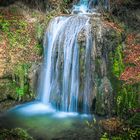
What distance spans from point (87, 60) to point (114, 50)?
1.25m

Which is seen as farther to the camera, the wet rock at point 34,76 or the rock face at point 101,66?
the wet rock at point 34,76

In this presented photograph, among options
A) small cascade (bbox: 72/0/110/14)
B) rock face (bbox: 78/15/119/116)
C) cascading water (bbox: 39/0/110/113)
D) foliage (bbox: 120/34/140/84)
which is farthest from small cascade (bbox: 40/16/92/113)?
small cascade (bbox: 72/0/110/14)

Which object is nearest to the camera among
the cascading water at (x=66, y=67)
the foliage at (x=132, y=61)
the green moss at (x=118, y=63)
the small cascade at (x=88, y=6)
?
the foliage at (x=132, y=61)

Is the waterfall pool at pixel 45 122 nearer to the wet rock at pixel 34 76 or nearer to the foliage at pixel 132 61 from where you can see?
the wet rock at pixel 34 76

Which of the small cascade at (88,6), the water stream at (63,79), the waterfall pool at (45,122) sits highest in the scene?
the small cascade at (88,6)

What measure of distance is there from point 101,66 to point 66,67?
4.49 ft

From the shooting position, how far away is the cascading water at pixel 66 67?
11.2 meters

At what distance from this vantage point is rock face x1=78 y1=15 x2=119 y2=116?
10779 millimetres

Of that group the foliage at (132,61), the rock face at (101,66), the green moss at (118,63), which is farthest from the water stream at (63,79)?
the foliage at (132,61)

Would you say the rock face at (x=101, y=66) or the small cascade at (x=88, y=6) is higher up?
the small cascade at (x=88, y=6)

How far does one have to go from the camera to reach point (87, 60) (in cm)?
1127

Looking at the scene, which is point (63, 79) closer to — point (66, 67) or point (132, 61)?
point (66, 67)

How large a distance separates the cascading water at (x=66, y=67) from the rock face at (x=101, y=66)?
0.17 m

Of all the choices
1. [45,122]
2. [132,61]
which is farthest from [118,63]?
[45,122]
